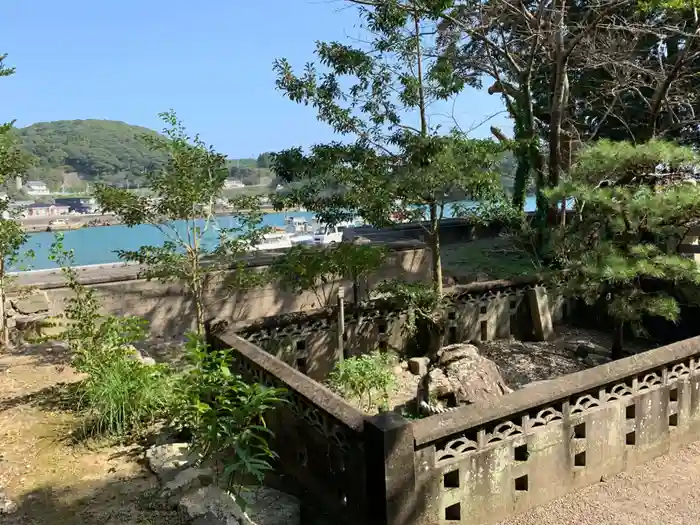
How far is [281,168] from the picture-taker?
23.0ft

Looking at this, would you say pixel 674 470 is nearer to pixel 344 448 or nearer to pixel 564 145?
pixel 344 448

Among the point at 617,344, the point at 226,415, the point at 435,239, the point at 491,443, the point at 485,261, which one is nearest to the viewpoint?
the point at 491,443

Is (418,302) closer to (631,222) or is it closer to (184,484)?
(631,222)

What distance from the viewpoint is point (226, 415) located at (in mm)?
3381

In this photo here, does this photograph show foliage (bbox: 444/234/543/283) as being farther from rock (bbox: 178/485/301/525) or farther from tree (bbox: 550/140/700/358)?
rock (bbox: 178/485/301/525)

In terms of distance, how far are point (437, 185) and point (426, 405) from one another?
244 centimetres

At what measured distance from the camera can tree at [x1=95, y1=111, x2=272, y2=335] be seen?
554cm

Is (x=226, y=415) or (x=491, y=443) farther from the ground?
(x=226, y=415)

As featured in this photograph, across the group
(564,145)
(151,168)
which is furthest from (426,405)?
(564,145)

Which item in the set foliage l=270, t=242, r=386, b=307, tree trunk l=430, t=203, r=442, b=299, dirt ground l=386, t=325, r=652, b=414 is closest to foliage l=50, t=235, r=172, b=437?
foliage l=270, t=242, r=386, b=307

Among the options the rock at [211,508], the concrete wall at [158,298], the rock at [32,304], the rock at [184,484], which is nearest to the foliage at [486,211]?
the concrete wall at [158,298]

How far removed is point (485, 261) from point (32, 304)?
27.1 ft

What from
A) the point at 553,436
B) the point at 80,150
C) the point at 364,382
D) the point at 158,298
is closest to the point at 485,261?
the point at 158,298

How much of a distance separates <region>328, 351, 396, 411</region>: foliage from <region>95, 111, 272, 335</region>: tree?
5.34 ft
